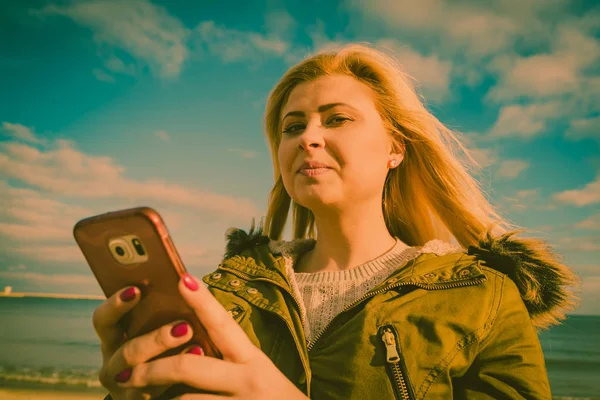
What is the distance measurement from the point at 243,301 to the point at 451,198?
2034 mm

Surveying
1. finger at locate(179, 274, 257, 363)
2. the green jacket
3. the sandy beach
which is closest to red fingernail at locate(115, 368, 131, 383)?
finger at locate(179, 274, 257, 363)

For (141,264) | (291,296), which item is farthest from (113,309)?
(291,296)

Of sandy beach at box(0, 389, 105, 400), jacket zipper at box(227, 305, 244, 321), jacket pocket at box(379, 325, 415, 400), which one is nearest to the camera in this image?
jacket pocket at box(379, 325, 415, 400)

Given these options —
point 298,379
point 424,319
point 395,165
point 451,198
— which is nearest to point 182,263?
point 298,379

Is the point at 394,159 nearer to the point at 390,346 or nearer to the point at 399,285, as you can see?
the point at 399,285

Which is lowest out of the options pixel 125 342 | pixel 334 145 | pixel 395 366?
pixel 395 366

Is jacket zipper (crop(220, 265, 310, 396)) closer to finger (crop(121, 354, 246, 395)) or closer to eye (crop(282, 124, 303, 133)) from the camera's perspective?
finger (crop(121, 354, 246, 395))

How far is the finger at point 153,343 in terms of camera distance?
4.23ft

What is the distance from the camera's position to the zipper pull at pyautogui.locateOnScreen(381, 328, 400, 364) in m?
1.94

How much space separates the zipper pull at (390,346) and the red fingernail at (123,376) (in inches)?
47.8

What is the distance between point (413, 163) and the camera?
139 inches

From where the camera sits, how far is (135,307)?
148 cm

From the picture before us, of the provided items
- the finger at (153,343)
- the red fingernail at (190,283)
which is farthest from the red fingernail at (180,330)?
the red fingernail at (190,283)

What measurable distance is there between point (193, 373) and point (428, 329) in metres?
1.32
